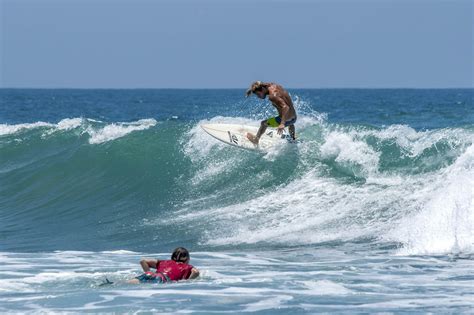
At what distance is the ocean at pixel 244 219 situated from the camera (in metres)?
9.23

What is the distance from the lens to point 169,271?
9891mm

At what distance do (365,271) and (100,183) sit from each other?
30.5 ft

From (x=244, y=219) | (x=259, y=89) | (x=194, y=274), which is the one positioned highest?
(x=259, y=89)

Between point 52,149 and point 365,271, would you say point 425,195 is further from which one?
point 52,149

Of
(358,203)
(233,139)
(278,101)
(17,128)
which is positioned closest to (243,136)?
(233,139)

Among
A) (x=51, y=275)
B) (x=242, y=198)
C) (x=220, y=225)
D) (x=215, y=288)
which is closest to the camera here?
(x=215, y=288)

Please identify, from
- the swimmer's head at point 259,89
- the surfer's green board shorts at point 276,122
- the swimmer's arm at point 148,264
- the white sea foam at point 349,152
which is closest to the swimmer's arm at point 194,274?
the swimmer's arm at point 148,264

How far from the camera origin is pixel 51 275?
34.0 ft

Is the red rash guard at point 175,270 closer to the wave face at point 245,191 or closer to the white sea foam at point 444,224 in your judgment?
the wave face at point 245,191

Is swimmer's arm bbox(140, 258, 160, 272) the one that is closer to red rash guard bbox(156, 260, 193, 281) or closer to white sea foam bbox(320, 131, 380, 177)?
red rash guard bbox(156, 260, 193, 281)

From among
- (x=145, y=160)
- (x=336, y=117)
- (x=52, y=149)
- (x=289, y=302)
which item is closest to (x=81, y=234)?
(x=145, y=160)

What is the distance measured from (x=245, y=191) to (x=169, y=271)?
21.8 ft

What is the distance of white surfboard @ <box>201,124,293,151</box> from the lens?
17.0m

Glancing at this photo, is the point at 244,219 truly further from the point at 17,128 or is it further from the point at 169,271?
the point at 17,128
